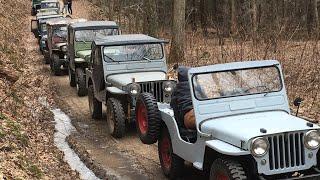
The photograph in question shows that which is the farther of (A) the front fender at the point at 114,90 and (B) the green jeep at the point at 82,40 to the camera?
(B) the green jeep at the point at 82,40

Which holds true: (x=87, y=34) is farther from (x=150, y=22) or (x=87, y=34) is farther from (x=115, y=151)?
(x=150, y=22)

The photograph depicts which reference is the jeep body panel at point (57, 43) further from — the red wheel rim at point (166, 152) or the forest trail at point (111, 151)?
the red wheel rim at point (166, 152)

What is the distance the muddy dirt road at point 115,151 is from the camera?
300 inches

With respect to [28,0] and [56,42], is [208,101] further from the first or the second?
[28,0]

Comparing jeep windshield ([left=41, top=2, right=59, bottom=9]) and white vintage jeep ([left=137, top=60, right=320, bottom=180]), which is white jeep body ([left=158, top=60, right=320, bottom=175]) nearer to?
white vintage jeep ([left=137, top=60, right=320, bottom=180])

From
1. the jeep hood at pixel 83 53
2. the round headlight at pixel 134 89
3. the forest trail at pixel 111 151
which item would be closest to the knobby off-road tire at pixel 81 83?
the jeep hood at pixel 83 53

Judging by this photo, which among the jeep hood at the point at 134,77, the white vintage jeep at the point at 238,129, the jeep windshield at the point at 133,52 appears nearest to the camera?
the white vintage jeep at the point at 238,129

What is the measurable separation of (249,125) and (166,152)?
1.90 metres

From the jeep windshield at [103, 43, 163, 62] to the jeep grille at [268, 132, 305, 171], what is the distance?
5.63 metres

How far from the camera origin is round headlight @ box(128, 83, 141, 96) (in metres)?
9.26

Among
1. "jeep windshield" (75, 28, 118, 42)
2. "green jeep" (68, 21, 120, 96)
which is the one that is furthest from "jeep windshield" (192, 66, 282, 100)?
"jeep windshield" (75, 28, 118, 42)

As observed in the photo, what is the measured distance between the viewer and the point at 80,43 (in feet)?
48.1

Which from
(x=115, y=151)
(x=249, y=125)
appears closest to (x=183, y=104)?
(x=249, y=125)

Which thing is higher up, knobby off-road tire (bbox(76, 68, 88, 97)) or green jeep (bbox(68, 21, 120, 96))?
green jeep (bbox(68, 21, 120, 96))
